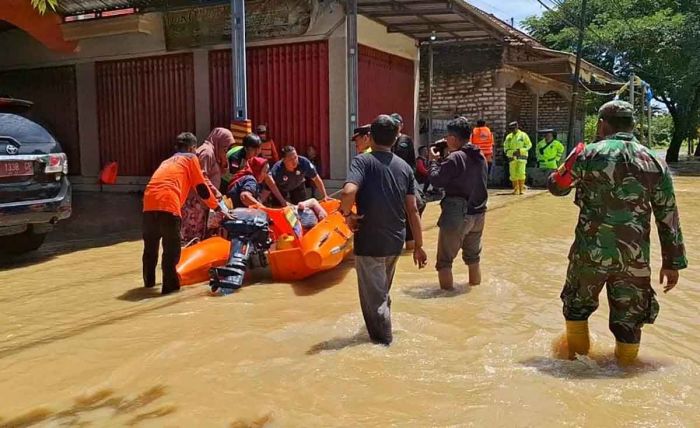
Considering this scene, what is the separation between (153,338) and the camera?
499 cm

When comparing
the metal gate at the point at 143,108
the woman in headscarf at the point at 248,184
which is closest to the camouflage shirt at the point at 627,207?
the woman in headscarf at the point at 248,184

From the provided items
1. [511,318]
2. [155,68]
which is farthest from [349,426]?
[155,68]

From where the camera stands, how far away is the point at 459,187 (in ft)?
19.6

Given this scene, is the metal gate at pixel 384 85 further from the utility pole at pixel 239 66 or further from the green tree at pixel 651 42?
the green tree at pixel 651 42

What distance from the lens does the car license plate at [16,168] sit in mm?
6975

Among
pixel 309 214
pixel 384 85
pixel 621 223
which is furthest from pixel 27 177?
pixel 384 85

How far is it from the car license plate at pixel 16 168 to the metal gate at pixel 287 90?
5.79 metres

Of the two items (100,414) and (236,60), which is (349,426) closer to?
(100,414)

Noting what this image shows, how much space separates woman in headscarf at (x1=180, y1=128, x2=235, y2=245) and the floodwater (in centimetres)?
85

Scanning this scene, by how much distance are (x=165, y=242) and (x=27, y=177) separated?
7.28ft

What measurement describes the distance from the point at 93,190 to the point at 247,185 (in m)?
8.49

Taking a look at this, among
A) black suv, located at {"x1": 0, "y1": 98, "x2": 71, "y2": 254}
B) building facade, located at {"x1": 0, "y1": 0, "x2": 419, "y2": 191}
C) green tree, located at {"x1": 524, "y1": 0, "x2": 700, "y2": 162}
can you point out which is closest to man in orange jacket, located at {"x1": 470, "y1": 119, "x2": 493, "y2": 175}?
building facade, located at {"x1": 0, "y1": 0, "x2": 419, "y2": 191}

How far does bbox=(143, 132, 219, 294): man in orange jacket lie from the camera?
6070 millimetres

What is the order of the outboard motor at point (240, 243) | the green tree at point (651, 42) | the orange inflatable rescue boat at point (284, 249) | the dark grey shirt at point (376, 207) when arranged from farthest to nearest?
the green tree at point (651, 42)
the orange inflatable rescue boat at point (284, 249)
the outboard motor at point (240, 243)
the dark grey shirt at point (376, 207)
